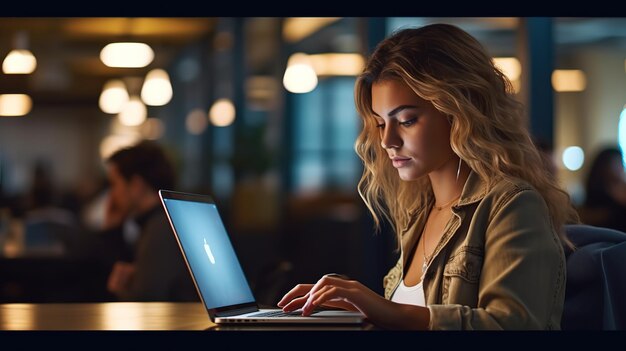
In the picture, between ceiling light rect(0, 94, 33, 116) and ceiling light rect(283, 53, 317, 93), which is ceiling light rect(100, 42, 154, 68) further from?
ceiling light rect(283, 53, 317, 93)

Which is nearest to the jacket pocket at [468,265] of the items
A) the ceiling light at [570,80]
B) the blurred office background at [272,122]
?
the blurred office background at [272,122]

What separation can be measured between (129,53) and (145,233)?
5085mm

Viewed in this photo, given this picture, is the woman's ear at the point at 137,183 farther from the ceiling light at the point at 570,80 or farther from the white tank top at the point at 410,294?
the ceiling light at the point at 570,80

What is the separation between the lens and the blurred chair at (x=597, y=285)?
207 centimetres

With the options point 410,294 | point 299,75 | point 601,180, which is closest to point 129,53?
point 299,75

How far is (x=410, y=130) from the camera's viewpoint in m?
2.12

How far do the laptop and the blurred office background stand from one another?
3245 millimetres

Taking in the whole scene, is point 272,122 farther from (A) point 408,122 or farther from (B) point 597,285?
(B) point 597,285

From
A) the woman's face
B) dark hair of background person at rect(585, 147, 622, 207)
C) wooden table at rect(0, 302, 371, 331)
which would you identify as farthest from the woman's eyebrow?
dark hair of background person at rect(585, 147, 622, 207)

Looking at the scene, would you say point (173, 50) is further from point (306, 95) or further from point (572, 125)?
point (572, 125)

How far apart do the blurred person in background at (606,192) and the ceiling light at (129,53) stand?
15.4ft

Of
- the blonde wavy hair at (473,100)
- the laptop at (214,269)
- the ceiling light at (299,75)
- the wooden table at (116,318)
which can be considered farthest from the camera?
the ceiling light at (299,75)

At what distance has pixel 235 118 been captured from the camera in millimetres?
8031
